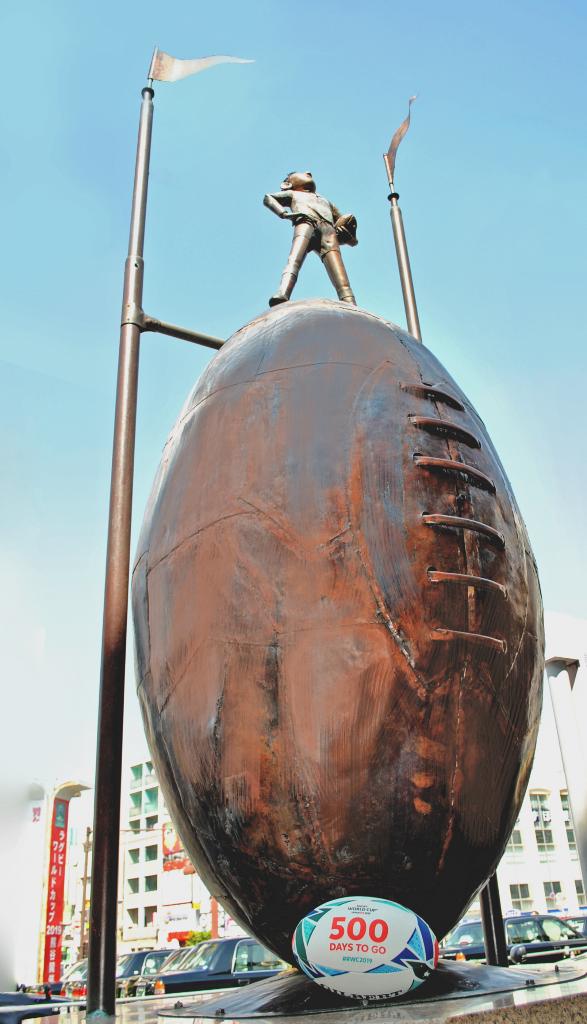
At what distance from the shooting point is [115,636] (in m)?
3.74

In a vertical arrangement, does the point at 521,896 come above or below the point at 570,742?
below

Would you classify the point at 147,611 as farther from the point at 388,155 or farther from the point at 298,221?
the point at 388,155

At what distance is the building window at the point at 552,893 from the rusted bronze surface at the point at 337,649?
2045 inches

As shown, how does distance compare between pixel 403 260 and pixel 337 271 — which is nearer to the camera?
pixel 337 271

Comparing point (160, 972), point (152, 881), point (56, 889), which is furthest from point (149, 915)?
point (160, 972)

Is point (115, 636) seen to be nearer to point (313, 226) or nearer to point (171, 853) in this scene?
point (313, 226)

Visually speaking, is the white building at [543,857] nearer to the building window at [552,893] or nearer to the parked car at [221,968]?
the building window at [552,893]

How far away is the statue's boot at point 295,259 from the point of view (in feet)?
15.3

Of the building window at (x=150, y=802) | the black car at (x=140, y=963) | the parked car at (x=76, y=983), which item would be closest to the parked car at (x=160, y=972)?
the black car at (x=140, y=963)

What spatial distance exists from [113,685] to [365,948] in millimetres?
1889

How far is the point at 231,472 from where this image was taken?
108 inches

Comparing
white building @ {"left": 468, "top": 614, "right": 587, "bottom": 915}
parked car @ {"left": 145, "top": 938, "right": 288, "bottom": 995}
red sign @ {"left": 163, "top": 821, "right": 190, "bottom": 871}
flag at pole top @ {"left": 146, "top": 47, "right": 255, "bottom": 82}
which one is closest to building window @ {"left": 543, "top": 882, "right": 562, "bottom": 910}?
white building @ {"left": 468, "top": 614, "right": 587, "bottom": 915}

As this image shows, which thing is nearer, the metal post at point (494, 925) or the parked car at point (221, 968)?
the metal post at point (494, 925)

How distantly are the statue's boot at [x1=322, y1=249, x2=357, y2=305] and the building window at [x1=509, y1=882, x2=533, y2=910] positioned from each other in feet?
165
